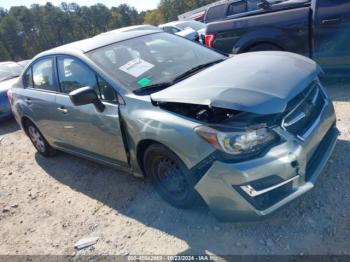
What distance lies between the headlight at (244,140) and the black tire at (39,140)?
11.7 feet

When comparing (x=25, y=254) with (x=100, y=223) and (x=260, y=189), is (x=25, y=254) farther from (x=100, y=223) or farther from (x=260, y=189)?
(x=260, y=189)

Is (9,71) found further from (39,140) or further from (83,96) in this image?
(83,96)

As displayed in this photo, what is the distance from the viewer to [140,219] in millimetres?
3438

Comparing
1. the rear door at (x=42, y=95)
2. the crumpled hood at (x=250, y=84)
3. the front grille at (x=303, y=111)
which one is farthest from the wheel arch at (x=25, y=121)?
the front grille at (x=303, y=111)

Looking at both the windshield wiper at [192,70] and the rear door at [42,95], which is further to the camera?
the rear door at [42,95]

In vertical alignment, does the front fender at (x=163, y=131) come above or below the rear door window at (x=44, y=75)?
below

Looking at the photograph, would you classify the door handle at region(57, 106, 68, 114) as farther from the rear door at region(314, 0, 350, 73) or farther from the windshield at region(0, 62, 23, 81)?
the windshield at region(0, 62, 23, 81)

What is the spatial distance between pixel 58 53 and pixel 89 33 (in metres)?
73.0

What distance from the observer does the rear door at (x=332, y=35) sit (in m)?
4.90

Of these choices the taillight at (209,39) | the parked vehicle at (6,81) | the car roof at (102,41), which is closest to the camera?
the car roof at (102,41)

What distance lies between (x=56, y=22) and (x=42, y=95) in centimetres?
6849

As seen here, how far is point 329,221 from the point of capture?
279 cm

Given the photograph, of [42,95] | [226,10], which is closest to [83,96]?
[42,95]

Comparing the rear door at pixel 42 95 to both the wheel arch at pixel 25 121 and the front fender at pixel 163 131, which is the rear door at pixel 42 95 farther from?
the front fender at pixel 163 131
